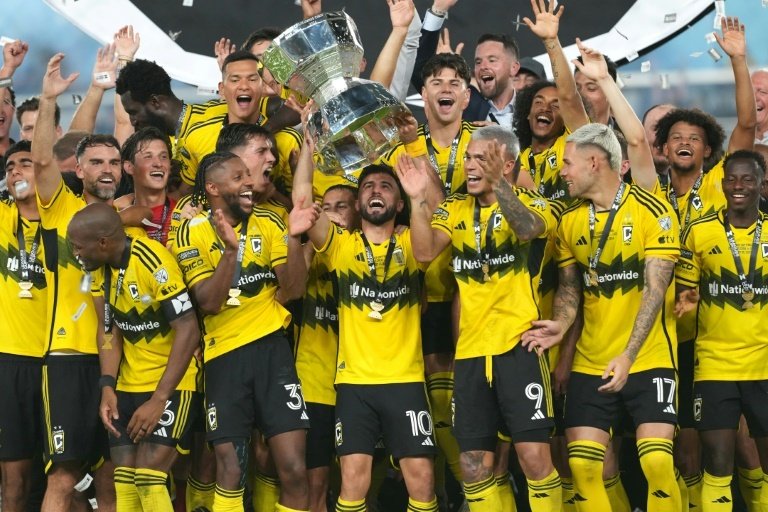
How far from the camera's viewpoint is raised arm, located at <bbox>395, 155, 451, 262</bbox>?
6957mm

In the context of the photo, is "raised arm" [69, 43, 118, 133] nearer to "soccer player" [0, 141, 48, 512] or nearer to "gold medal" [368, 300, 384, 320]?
"soccer player" [0, 141, 48, 512]

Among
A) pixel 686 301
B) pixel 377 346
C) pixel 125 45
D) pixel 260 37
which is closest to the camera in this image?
pixel 377 346

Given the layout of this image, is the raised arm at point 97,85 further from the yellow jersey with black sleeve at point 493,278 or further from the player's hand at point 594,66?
the player's hand at point 594,66

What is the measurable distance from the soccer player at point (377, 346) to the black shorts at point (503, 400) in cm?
26

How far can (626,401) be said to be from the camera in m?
7.11

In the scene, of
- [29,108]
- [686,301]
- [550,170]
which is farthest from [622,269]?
[29,108]

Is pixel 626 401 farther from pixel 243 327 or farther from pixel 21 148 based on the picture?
pixel 21 148

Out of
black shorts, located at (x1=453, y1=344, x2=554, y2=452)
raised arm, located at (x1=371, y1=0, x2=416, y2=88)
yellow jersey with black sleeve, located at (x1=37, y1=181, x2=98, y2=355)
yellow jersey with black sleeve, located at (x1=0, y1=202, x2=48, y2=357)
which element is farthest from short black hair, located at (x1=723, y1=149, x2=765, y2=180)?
yellow jersey with black sleeve, located at (x1=0, y1=202, x2=48, y2=357)

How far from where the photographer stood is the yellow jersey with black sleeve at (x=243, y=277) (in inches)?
Answer: 282

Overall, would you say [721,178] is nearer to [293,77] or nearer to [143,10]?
[293,77]

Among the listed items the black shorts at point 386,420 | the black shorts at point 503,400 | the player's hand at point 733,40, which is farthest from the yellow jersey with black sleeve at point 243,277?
the player's hand at point 733,40

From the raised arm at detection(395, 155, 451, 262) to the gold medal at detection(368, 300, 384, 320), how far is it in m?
0.39

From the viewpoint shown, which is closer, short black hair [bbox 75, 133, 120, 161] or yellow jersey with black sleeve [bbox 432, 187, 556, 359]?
yellow jersey with black sleeve [bbox 432, 187, 556, 359]

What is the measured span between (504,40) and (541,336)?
279cm
